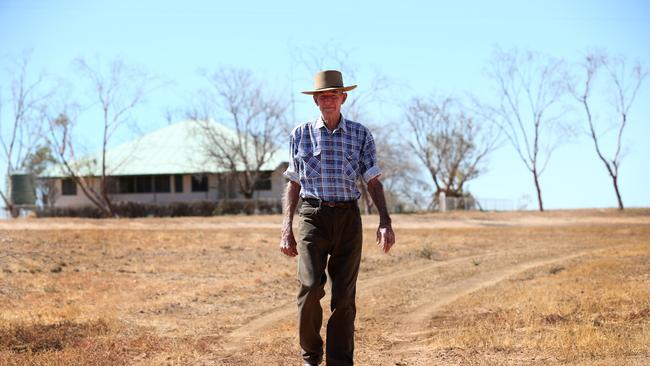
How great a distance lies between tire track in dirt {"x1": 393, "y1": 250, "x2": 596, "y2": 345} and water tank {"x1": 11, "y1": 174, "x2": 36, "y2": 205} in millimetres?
35430

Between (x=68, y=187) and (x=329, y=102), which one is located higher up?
(x=68, y=187)

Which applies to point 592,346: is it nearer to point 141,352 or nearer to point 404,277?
point 141,352

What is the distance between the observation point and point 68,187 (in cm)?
5547

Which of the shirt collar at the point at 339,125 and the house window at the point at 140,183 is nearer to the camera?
the shirt collar at the point at 339,125

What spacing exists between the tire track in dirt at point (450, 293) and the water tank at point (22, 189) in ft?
116

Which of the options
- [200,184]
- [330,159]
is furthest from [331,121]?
[200,184]

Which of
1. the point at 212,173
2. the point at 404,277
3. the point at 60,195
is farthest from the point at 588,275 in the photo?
the point at 60,195

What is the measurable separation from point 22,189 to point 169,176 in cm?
963

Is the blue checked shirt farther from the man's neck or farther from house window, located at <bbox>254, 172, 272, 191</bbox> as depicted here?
house window, located at <bbox>254, 172, 272, 191</bbox>

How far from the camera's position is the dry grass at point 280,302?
26.7 ft

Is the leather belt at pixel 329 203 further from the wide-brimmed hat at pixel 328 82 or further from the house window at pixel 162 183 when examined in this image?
the house window at pixel 162 183

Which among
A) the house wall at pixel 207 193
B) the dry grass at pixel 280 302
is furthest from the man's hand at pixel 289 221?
the house wall at pixel 207 193

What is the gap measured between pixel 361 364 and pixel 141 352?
8.05ft

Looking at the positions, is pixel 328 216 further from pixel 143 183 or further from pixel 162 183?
pixel 143 183
